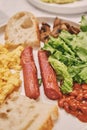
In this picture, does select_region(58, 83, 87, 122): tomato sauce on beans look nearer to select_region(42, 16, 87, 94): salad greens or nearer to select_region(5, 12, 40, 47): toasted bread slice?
select_region(42, 16, 87, 94): salad greens

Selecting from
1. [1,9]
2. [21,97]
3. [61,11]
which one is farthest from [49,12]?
[21,97]

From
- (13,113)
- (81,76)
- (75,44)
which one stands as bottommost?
(13,113)

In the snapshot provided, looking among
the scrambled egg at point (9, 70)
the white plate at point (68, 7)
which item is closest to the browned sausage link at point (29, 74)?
the scrambled egg at point (9, 70)

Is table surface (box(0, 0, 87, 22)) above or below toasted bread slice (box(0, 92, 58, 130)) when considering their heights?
above

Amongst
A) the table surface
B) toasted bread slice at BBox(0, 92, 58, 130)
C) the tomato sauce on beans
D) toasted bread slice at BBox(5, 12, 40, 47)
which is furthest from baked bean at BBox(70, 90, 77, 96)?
the table surface

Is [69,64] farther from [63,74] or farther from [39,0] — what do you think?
[39,0]

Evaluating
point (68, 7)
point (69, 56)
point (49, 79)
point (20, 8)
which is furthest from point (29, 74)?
point (20, 8)
